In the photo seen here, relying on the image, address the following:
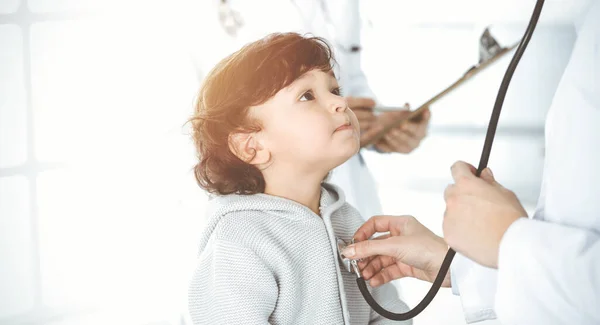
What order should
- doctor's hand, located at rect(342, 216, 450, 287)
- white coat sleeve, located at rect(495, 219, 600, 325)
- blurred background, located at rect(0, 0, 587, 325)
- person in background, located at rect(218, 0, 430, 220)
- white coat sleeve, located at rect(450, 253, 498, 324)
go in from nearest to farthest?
1. white coat sleeve, located at rect(495, 219, 600, 325)
2. white coat sleeve, located at rect(450, 253, 498, 324)
3. doctor's hand, located at rect(342, 216, 450, 287)
4. blurred background, located at rect(0, 0, 587, 325)
5. person in background, located at rect(218, 0, 430, 220)

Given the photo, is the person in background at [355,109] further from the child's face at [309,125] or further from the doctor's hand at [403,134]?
the child's face at [309,125]

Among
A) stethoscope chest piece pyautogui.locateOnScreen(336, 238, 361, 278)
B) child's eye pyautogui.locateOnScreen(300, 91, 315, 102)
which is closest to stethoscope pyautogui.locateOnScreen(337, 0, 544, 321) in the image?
stethoscope chest piece pyautogui.locateOnScreen(336, 238, 361, 278)

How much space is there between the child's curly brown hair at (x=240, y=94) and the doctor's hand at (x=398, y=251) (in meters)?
0.20

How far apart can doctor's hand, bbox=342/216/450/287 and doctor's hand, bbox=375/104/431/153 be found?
445 millimetres

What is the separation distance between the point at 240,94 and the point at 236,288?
0.31 metres

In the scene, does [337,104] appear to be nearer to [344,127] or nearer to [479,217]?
[344,127]

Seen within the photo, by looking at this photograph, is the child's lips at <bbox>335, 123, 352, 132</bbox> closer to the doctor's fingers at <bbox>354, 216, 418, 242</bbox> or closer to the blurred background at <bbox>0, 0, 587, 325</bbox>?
the doctor's fingers at <bbox>354, 216, 418, 242</bbox>

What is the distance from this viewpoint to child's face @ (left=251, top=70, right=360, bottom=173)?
902 mm

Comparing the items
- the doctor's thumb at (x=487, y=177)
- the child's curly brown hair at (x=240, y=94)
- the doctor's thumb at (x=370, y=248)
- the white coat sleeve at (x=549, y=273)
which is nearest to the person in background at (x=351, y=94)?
the child's curly brown hair at (x=240, y=94)

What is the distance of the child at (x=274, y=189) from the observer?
840 millimetres

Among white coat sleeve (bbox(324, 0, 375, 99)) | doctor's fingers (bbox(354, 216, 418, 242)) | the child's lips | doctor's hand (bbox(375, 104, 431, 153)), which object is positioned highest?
white coat sleeve (bbox(324, 0, 375, 99))

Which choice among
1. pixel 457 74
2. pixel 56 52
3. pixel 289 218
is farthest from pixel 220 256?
pixel 457 74

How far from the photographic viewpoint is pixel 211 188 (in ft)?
3.35

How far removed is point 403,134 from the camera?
54.5 inches
